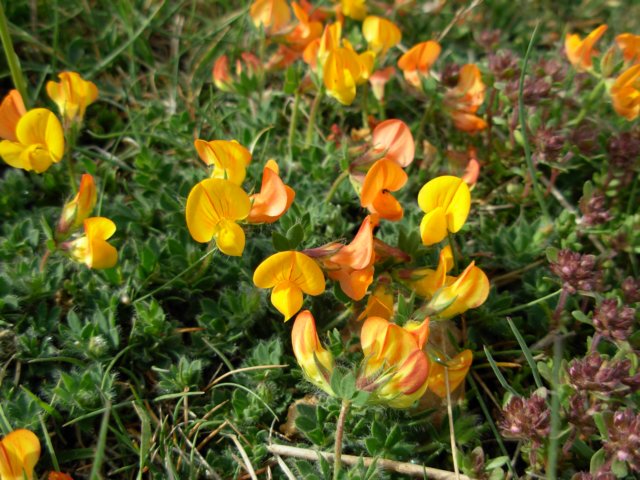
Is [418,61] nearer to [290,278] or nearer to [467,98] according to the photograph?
[467,98]

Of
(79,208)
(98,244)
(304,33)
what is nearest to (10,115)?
(79,208)

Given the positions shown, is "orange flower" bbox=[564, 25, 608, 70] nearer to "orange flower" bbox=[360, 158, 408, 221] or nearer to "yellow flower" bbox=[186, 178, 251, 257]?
"orange flower" bbox=[360, 158, 408, 221]

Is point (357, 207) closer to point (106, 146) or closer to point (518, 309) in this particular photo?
point (518, 309)

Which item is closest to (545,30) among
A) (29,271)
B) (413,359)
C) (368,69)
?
(368,69)

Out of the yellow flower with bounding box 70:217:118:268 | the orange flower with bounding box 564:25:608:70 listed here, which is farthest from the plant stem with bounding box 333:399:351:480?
the orange flower with bounding box 564:25:608:70

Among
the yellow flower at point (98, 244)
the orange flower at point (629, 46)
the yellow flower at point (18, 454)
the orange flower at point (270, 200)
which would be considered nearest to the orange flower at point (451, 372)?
the orange flower at point (270, 200)
